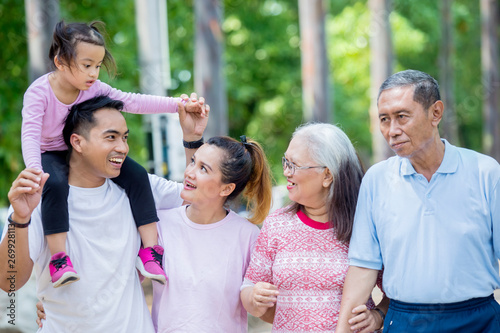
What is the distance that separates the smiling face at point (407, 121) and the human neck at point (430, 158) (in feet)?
0.04

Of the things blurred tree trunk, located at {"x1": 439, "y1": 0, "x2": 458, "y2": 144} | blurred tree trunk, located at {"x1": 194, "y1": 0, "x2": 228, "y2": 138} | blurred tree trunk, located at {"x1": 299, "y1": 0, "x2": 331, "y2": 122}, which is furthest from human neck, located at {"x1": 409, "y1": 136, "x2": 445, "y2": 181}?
blurred tree trunk, located at {"x1": 439, "y1": 0, "x2": 458, "y2": 144}

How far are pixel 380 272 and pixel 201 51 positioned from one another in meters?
7.99

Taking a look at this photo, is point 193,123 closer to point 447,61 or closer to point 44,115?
point 44,115

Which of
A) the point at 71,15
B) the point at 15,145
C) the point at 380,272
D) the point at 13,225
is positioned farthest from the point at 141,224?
the point at 71,15

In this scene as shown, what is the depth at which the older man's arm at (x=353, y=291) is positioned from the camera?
292 centimetres

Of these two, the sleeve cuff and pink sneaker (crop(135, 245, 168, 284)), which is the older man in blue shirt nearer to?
the sleeve cuff

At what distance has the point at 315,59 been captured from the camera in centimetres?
1423

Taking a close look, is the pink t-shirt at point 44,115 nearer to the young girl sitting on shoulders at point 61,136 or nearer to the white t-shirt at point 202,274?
the young girl sitting on shoulders at point 61,136

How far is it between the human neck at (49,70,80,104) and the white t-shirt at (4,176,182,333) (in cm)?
45

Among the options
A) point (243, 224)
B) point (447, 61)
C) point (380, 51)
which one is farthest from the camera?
point (447, 61)

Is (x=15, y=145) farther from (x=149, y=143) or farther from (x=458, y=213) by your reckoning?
(x=458, y=213)

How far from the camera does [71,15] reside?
1374 cm

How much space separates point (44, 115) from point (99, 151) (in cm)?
33

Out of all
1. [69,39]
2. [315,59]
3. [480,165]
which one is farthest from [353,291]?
[315,59]
